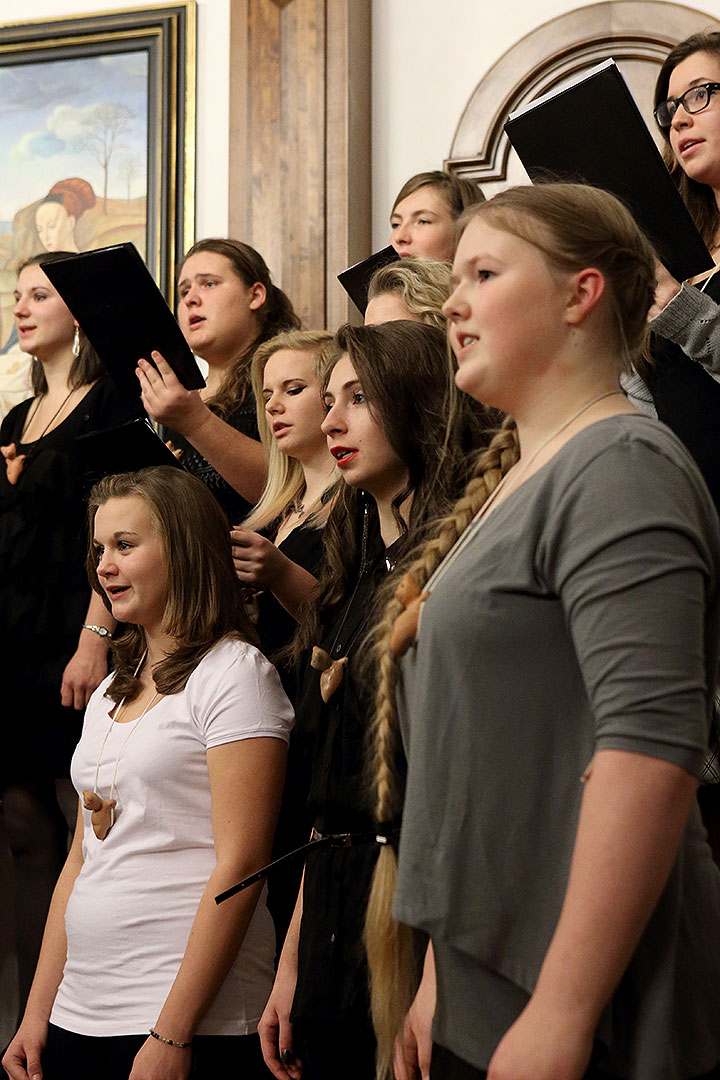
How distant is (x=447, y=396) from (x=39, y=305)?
64.4 inches

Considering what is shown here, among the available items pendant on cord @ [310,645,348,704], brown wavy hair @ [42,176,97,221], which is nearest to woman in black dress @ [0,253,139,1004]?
pendant on cord @ [310,645,348,704]

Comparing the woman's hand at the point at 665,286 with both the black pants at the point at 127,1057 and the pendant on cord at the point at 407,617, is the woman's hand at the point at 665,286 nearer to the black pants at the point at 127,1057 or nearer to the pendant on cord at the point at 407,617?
the pendant on cord at the point at 407,617

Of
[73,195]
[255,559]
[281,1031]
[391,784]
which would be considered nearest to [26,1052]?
[281,1031]

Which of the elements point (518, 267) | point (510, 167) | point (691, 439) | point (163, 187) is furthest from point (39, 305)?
point (518, 267)

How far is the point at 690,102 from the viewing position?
6.81 feet

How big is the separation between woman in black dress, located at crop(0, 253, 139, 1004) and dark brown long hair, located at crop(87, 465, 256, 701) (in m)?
0.46

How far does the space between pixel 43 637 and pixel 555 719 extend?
185 cm

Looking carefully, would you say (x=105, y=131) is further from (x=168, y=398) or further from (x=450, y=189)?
(x=168, y=398)

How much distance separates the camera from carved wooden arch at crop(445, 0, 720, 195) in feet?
11.4

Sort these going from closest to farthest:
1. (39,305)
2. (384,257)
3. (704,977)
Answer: (704,977)
(384,257)
(39,305)

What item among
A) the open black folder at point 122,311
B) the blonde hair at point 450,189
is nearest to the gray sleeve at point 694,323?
the open black folder at point 122,311

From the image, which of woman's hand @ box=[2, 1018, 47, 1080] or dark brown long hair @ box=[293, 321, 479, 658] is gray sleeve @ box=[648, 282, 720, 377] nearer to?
Result: dark brown long hair @ box=[293, 321, 479, 658]

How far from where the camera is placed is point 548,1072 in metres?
1.00

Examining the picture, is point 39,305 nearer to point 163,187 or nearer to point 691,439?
point 163,187
